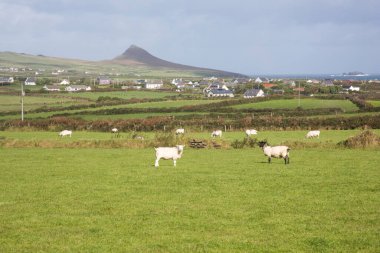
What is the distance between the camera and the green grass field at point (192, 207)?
14.1 meters

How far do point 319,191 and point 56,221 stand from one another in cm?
1049

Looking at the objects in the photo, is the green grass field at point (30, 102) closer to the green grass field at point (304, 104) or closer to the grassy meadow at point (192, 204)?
the green grass field at point (304, 104)

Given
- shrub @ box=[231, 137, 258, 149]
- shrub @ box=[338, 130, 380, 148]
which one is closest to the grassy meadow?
shrub @ box=[338, 130, 380, 148]

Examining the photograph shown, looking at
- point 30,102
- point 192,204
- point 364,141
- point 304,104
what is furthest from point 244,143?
point 30,102

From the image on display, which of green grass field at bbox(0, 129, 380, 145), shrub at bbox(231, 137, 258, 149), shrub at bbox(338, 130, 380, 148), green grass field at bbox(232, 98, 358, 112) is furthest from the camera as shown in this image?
green grass field at bbox(232, 98, 358, 112)

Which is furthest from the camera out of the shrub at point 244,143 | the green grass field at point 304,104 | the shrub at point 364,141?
the green grass field at point 304,104

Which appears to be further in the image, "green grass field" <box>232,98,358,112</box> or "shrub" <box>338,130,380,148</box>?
"green grass field" <box>232,98,358,112</box>

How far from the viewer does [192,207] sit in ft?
60.4

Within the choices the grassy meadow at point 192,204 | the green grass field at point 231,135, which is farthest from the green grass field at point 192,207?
the green grass field at point 231,135

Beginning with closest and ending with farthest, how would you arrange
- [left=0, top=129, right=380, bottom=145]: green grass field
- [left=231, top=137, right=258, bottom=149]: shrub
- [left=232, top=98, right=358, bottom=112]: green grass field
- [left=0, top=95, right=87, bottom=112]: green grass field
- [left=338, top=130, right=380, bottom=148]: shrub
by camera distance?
[left=338, top=130, right=380, bottom=148]: shrub, [left=231, top=137, right=258, bottom=149]: shrub, [left=0, top=129, right=380, bottom=145]: green grass field, [left=232, top=98, right=358, bottom=112]: green grass field, [left=0, top=95, right=87, bottom=112]: green grass field

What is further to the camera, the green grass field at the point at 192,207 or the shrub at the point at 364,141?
the shrub at the point at 364,141

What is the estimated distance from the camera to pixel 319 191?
836 inches

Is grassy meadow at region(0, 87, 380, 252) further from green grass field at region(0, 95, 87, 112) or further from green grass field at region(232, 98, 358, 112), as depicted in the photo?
green grass field at region(0, 95, 87, 112)

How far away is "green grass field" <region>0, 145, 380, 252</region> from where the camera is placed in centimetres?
1406
